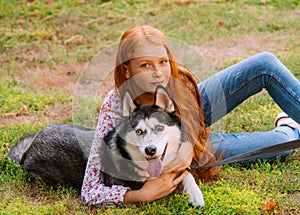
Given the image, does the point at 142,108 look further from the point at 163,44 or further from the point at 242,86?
the point at 242,86

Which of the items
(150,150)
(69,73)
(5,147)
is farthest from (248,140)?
(69,73)

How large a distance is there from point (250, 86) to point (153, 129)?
141cm

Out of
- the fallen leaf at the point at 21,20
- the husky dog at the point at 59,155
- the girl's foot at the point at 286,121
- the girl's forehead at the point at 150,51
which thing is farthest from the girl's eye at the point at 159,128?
the fallen leaf at the point at 21,20

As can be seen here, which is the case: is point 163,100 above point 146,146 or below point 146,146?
above

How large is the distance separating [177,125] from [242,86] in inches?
45.4

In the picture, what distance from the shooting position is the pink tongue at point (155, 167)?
124 inches

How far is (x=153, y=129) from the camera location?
299 centimetres

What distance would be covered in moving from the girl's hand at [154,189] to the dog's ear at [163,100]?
0.50 metres

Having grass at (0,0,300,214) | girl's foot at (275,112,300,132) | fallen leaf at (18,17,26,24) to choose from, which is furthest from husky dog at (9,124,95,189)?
fallen leaf at (18,17,26,24)

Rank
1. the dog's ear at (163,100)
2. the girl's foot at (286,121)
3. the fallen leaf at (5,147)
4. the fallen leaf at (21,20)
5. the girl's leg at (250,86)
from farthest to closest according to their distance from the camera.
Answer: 1. the fallen leaf at (21,20)
2. the fallen leaf at (5,147)
3. the girl's foot at (286,121)
4. the girl's leg at (250,86)
5. the dog's ear at (163,100)

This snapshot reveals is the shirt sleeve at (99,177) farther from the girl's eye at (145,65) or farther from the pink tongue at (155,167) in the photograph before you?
the girl's eye at (145,65)

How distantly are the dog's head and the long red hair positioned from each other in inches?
5.6

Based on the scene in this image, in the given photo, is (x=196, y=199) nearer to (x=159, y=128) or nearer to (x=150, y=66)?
(x=159, y=128)

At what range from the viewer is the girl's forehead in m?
3.17
